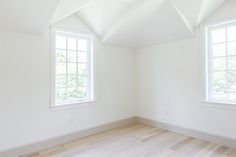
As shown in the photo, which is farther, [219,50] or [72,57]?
[72,57]

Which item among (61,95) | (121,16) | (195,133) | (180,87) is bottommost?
(195,133)

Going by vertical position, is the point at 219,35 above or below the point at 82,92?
above

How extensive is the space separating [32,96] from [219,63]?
3.37 metres

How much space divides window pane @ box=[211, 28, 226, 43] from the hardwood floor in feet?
6.24

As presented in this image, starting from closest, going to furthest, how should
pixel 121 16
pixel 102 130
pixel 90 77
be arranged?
pixel 121 16 → pixel 90 77 → pixel 102 130

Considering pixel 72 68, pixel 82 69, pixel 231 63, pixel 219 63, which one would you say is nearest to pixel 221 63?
pixel 219 63

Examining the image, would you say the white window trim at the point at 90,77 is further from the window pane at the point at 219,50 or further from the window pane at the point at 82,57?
the window pane at the point at 219,50

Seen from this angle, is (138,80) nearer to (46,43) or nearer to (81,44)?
(81,44)

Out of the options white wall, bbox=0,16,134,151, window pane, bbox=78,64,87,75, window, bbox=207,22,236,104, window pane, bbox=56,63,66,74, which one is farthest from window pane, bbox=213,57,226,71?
window pane, bbox=56,63,66,74

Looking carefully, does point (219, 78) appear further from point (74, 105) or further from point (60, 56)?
point (60, 56)

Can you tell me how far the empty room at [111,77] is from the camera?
2650 mm

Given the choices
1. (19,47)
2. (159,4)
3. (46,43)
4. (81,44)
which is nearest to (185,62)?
(159,4)

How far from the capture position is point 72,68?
3.43 meters

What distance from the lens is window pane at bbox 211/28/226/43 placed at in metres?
3.09
